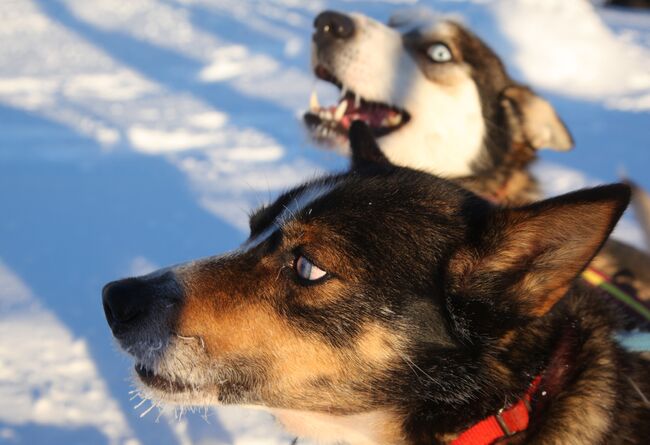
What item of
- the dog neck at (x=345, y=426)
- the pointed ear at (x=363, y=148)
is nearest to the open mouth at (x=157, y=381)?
the dog neck at (x=345, y=426)

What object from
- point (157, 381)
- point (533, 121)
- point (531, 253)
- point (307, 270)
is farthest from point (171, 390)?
point (533, 121)

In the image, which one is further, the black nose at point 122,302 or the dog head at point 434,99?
the dog head at point 434,99

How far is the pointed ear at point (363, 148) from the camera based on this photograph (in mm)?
2443

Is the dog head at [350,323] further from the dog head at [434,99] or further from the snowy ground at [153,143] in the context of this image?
the dog head at [434,99]

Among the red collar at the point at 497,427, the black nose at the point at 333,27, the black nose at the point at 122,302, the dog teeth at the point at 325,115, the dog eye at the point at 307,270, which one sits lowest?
the dog teeth at the point at 325,115

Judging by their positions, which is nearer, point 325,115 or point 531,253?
point 531,253

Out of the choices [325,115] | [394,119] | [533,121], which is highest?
[533,121]

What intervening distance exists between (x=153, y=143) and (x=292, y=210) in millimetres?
3702

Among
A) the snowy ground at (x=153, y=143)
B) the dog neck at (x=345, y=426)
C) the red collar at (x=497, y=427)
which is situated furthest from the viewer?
the snowy ground at (x=153, y=143)

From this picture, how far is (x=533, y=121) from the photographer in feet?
11.8

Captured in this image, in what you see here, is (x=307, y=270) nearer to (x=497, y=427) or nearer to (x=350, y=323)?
(x=350, y=323)

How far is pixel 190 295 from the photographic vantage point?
1803 millimetres

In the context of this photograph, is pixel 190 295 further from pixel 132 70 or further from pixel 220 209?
pixel 132 70

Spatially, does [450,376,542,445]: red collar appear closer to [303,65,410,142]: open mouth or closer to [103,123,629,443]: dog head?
[103,123,629,443]: dog head
